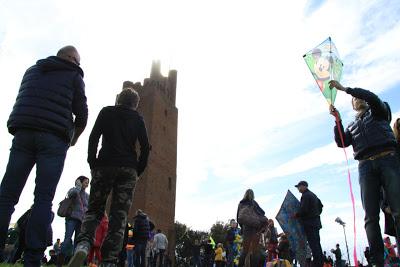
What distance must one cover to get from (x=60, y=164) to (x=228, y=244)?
1010cm

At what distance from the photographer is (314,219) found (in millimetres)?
7152

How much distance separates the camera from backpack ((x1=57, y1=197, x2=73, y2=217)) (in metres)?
7.07

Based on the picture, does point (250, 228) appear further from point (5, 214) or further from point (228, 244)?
point (228, 244)

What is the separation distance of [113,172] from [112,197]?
247 mm

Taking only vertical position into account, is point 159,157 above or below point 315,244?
above

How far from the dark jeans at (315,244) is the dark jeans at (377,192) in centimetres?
308

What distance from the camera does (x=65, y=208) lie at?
7125mm

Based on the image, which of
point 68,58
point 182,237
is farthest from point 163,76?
point 68,58

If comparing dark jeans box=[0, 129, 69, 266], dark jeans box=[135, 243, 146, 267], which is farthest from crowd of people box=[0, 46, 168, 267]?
dark jeans box=[135, 243, 146, 267]

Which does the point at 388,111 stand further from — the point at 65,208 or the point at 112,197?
the point at 65,208

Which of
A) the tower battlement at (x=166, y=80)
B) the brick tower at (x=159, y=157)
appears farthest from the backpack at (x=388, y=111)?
the tower battlement at (x=166, y=80)

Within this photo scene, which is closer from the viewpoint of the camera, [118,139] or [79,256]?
[79,256]

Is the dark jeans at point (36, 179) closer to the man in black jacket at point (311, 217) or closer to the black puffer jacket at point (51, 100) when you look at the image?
the black puffer jacket at point (51, 100)

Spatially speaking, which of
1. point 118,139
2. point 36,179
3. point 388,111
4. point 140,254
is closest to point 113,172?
point 118,139
